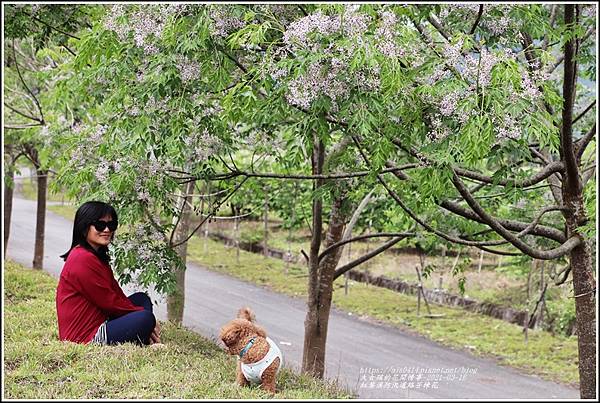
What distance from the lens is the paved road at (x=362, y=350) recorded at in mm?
9164

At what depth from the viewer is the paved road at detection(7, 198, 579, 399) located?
361 inches

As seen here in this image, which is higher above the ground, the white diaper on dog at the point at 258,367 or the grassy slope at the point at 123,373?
the white diaper on dog at the point at 258,367

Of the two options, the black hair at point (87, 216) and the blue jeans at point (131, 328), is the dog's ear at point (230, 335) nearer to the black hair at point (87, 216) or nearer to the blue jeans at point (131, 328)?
the blue jeans at point (131, 328)

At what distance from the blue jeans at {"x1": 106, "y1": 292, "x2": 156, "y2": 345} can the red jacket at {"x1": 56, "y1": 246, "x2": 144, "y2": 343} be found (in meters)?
0.10

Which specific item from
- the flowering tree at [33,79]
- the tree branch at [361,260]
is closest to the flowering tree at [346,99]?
the flowering tree at [33,79]

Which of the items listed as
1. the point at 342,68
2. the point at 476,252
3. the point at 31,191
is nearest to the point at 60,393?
the point at 342,68

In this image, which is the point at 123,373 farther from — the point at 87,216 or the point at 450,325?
the point at 450,325

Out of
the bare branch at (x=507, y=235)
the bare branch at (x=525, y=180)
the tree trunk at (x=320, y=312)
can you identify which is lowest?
the tree trunk at (x=320, y=312)

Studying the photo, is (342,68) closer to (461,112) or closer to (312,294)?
(461,112)

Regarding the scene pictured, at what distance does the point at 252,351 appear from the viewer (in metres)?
4.18

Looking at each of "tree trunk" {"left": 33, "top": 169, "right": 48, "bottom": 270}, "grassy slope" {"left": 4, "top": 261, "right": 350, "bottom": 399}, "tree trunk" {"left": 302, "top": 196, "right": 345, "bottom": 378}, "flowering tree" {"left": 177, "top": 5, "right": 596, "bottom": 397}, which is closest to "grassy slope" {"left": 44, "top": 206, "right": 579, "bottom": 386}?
"tree trunk" {"left": 302, "top": 196, "right": 345, "bottom": 378}

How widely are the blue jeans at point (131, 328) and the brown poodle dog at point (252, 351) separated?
1.05 metres

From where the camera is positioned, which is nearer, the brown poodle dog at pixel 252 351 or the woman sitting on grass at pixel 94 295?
the brown poodle dog at pixel 252 351

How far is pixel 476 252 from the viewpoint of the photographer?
15.5 m
